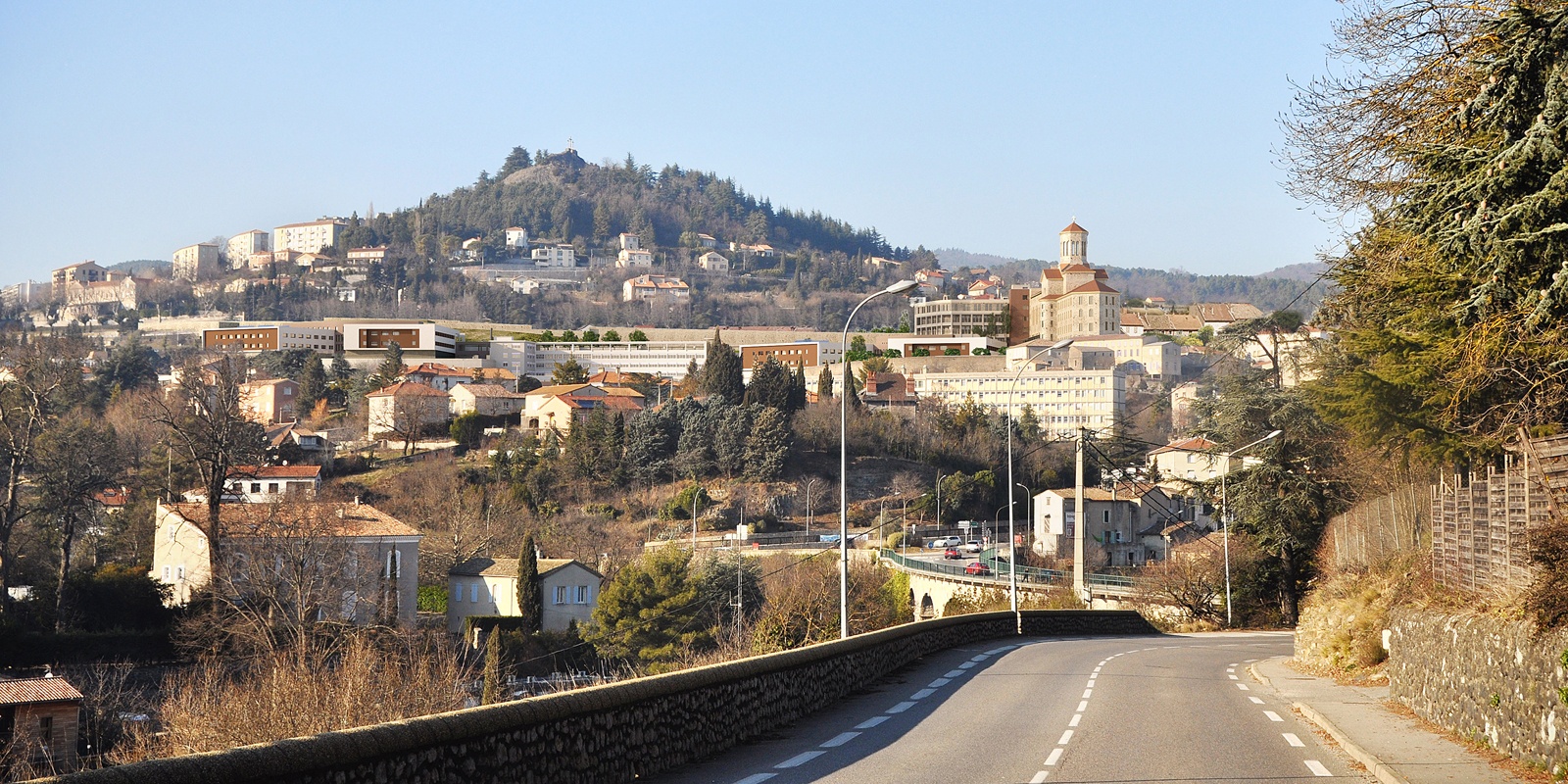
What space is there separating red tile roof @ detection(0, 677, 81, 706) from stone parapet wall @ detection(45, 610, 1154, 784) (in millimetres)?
21062

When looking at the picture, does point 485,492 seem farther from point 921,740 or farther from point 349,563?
point 921,740

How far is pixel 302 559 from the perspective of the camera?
148ft

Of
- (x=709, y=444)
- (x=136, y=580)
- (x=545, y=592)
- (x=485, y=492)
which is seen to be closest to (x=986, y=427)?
(x=709, y=444)

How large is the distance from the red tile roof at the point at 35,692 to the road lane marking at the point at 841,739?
75.7ft

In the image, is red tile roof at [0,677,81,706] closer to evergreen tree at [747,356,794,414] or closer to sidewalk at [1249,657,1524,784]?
sidewalk at [1249,657,1524,784]

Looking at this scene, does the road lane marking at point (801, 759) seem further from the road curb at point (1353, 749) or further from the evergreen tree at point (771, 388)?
the evergreen tree at point (771, 388)

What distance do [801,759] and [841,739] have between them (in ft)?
4.88

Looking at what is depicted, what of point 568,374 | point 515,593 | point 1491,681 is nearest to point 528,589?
point 515,593

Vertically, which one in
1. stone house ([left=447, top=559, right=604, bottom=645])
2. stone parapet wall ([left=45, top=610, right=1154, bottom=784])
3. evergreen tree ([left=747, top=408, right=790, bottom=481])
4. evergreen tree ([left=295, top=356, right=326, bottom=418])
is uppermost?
stone parapet wall ([left=45, top=610, right=1154, bottom=784])

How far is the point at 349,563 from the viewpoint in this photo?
54031mm

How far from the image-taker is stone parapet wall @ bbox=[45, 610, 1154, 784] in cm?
634

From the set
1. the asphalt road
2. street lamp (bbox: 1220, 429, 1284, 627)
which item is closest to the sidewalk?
the asphalt road

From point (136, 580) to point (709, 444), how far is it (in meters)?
67.5

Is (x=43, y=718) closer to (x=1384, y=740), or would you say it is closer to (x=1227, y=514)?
(x=1384, y=740)
